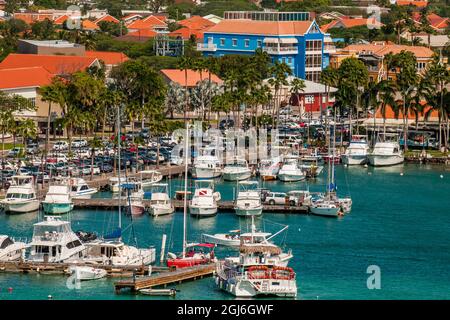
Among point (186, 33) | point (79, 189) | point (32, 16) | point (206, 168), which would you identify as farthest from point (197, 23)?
point (79, 189)

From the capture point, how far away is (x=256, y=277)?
42656 mm

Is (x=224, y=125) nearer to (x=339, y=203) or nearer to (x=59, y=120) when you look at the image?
(x=59, y=120)

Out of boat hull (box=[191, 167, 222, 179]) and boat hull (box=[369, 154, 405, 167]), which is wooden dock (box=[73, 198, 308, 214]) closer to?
boat hull (box=[191, 167, 222, 179])

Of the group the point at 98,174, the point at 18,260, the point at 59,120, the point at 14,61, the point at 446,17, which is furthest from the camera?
the point at 446,17

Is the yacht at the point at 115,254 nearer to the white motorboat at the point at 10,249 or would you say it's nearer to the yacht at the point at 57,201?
A: the white motorboat at the point at 10,249

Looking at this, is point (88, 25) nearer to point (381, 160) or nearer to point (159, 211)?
point (381, 160)

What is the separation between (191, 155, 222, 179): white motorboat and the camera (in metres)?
74.4

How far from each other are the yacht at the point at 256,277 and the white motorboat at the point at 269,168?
29958mm

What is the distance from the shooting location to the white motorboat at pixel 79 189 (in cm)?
6519

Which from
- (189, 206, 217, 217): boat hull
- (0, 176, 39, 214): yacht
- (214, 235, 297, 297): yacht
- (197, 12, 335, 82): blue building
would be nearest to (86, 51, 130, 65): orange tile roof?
(197, 12, 335, 82): blue building

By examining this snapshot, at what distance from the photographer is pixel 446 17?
183m

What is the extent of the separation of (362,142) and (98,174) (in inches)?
804

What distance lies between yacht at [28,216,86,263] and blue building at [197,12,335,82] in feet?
227

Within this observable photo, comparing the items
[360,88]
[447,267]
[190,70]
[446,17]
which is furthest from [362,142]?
[446,17]
